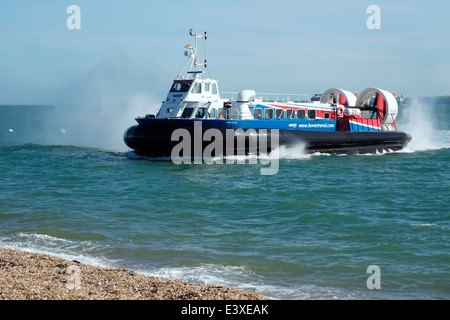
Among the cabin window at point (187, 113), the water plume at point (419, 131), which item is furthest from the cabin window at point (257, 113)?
the water plume at point (419, 131)

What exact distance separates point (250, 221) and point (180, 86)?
8507 millimetres

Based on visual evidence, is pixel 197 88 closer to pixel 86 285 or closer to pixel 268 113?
pixel 268 113

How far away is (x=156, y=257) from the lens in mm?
7215

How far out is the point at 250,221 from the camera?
9.21 meters

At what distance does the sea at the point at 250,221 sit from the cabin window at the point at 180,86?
2.31 meters

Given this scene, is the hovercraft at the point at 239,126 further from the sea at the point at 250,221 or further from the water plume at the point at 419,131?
the water plume at the point at 419,131

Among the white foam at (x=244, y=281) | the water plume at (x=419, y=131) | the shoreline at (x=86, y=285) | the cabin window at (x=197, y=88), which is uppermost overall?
the cabin window at (x=197, y=88)

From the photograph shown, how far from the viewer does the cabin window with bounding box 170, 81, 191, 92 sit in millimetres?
16673

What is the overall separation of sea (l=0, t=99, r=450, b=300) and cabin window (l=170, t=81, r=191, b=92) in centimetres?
231

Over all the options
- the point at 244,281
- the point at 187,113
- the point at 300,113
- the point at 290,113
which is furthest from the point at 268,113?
the point at 244,281

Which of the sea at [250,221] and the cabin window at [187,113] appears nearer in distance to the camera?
the sea at [250,221]

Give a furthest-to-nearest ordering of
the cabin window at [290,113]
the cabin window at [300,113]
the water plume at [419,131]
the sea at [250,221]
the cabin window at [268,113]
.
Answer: the water plume at [419,131], the cabin window at [300,113], the cabin window at [290,113], the cabin window at [268,113], the sea at [250,221]

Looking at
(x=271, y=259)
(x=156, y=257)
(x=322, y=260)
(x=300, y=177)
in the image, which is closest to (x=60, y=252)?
(x=156, y=257)

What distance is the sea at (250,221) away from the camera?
6.52m
